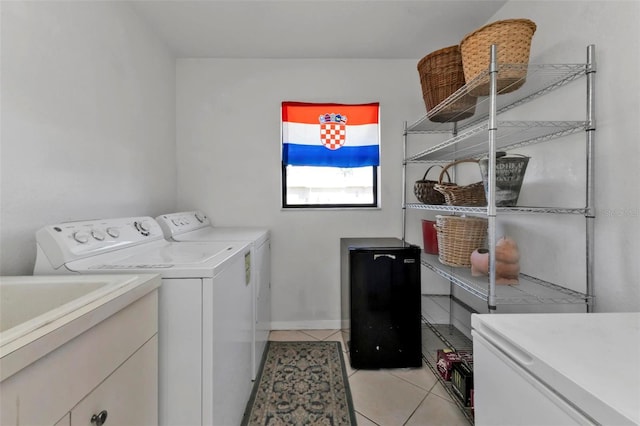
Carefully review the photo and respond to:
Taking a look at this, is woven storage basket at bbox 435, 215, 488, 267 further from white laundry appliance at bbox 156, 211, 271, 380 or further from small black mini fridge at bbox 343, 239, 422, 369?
white laundry appliance at bbox 156, 211, 271, 380

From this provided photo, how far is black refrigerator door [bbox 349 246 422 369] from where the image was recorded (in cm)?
183

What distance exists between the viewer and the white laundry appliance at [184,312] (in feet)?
3.16

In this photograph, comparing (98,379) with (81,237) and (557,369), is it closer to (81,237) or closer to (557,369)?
(81,237)

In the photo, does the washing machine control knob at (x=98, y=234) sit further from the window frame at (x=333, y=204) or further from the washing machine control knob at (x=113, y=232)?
the window frame at (x=333, y=204)

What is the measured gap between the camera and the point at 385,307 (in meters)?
1.83

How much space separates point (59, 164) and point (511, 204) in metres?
2.19

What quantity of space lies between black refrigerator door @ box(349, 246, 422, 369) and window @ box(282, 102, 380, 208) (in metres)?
0.79

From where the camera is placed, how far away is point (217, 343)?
1.02m

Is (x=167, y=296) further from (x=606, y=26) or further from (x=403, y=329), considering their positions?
(x=606, y=26)

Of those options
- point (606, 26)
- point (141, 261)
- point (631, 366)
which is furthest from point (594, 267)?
point (141, 261)

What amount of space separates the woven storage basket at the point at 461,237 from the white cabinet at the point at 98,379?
1586 millimetres

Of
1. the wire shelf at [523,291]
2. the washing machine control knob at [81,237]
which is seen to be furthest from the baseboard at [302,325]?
the washing machine control knob at [81,237]

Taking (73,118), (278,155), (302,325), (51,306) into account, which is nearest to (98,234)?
(51,306)

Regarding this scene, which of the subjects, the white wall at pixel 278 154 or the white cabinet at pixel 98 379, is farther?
the white wall at pixel 278 154
